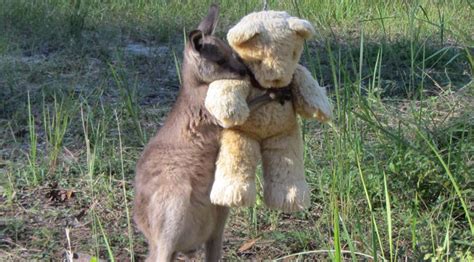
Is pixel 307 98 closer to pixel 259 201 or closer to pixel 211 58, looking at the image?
pixel 211 58

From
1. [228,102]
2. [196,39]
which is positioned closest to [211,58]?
[196,39]

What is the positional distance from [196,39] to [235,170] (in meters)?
0.40

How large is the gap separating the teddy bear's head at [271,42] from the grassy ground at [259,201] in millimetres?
399

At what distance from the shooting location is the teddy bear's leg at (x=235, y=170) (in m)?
2.60

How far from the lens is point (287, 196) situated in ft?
8.73

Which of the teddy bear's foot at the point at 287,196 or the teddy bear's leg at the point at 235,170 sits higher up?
the teddy bear's leg at the point at 235,170

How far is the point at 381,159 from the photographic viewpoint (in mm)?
3953

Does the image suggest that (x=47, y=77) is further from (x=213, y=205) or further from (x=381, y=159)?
(x=213, y=205)

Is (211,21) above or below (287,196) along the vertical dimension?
above

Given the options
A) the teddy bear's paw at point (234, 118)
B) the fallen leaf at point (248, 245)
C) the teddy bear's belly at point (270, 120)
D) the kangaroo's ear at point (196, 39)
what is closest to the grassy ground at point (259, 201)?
the fallen leaf at point (248, 245)

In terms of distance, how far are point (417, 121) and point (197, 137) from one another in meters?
1.67

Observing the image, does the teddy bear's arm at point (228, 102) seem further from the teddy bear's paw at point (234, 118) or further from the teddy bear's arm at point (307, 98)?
the teddy bear's arm at point (307, 98)

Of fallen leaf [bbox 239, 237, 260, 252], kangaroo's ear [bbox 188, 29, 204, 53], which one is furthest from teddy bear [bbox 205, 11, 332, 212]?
fallen leaf [bbox 239, 237, 260, 252]

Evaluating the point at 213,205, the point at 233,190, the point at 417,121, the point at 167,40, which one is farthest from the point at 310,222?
the point at 167,40
